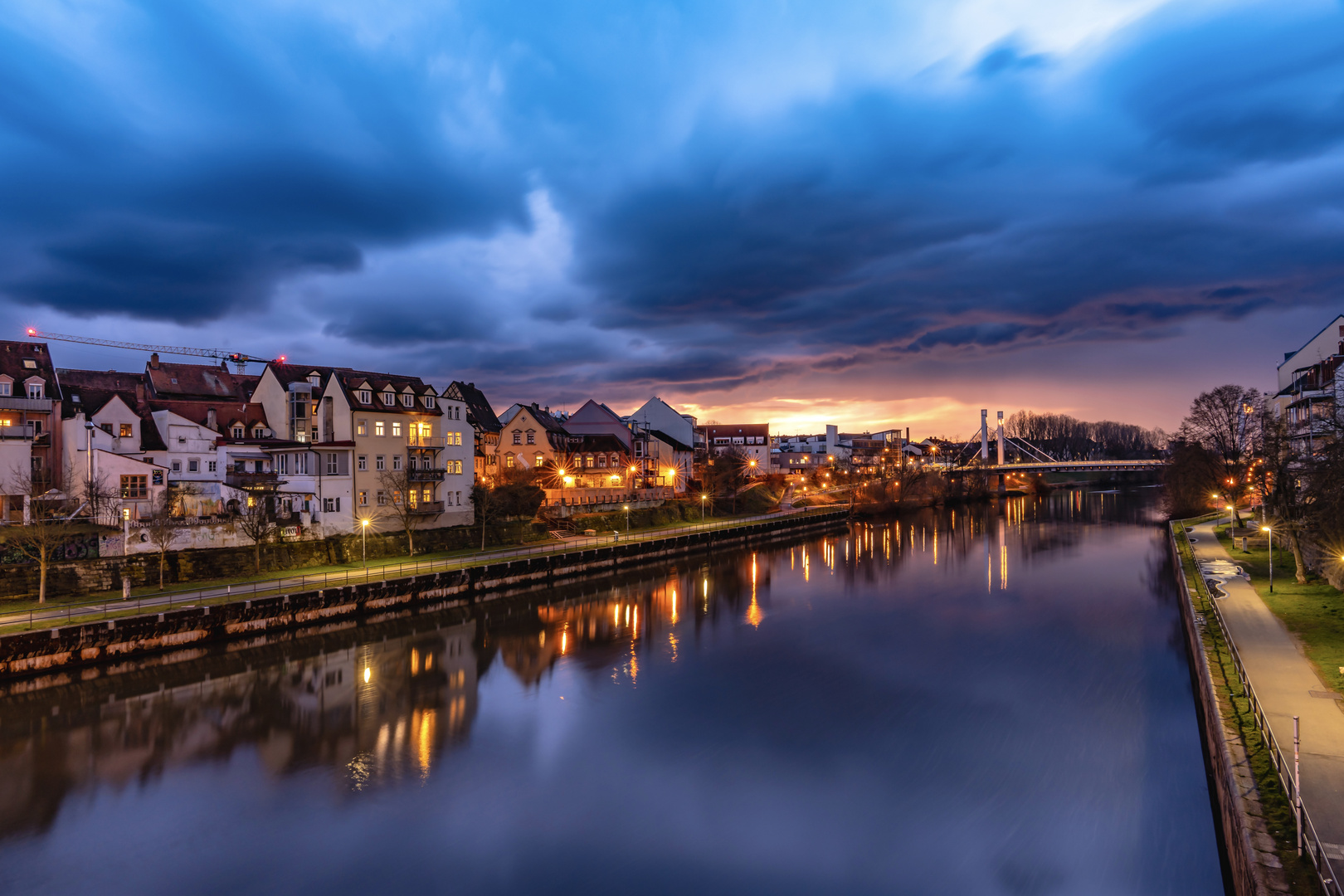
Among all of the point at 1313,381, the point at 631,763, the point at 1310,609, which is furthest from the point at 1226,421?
the point at 631,763

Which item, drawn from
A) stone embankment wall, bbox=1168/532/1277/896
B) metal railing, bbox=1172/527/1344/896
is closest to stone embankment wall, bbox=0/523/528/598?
stone embankment wall, bbox=1168/532/1277/896

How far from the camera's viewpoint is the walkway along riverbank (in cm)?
2316

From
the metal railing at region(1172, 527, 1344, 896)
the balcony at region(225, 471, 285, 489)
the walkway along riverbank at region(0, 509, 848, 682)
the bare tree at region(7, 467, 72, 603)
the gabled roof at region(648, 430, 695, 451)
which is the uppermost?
the gabled roof at region(648, 430, 695, 451)

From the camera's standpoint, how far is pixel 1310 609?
22.7 metres

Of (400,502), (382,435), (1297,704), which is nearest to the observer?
(1297,704)

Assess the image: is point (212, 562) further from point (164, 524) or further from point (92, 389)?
point (92, 389)

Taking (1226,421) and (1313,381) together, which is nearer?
(1313,381)

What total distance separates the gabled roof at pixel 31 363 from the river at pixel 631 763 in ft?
72.1

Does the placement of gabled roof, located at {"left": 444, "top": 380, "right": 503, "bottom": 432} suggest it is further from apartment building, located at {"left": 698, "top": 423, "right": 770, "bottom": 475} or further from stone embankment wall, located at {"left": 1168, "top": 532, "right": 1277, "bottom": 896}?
stone embankment wall, located at {"left": 1168, "top": 532, "right": 1277, "bottom": 896}

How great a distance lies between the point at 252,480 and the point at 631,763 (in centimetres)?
3223

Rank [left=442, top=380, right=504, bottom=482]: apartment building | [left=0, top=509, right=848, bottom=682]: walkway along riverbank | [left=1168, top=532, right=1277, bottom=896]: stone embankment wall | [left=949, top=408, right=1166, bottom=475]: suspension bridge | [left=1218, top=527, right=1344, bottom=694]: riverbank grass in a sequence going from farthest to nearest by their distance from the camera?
[left=949, top=408, right=1166, bottom=475]: suspension bridge, [left=442, top=380, right=504, bottom=482]: apartment building, [left=0, top=509, right=848, bottom=682]: walkway along riverbank, [left=1218, top=527, right=1344, bottom=694]: riverbank grass, [left=1168, top=532, right=1277, bottom=896]: stone embankment wall

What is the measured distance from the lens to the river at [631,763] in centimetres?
1318

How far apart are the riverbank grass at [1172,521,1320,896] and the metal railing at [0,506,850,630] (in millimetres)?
31283

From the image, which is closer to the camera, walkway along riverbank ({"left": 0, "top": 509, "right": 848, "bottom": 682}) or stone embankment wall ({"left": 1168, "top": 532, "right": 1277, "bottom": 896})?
stone embankment wall ({"left": 1168, "top": 532, "right": 1277, "bottom": 896})
